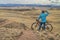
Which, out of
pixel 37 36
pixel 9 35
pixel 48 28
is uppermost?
pixel 9 35

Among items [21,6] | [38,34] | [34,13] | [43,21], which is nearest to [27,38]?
[38,34]

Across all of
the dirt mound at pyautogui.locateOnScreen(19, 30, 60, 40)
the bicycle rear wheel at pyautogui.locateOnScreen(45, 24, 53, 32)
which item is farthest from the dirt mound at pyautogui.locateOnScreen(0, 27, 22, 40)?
the bicycle rear wheel at pyautogui.locateOnScreen(45, 24, 53, 32)

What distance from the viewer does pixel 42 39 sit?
10453mm

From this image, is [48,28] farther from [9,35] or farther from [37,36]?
[9,35]

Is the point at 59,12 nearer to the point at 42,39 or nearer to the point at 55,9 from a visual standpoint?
the point at 55,9

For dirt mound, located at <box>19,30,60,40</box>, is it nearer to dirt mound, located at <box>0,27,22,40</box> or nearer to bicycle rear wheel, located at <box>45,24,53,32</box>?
dirt mound, located at <box>0,27,22,40</box>

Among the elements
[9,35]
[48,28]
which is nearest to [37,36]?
[9,35]

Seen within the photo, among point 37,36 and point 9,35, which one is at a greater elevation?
point 9,35

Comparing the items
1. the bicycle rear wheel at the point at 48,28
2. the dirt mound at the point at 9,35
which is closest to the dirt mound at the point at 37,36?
the dirt mound at the point at 9,35

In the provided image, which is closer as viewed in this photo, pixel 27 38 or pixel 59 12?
pixel 27 38

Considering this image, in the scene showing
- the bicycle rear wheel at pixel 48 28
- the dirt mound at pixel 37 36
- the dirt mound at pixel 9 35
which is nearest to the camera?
the dirt mound at pixel 9 35

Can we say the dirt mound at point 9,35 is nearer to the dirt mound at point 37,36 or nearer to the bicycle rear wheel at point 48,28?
the dirt mound at point 37,36

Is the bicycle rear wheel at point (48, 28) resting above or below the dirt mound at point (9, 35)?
below

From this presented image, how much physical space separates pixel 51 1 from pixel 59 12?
142 cm
